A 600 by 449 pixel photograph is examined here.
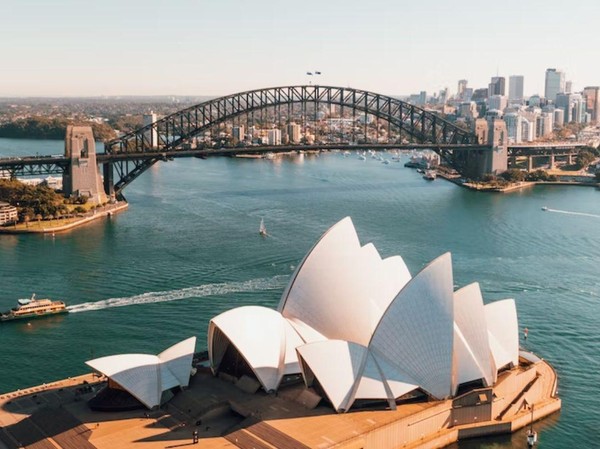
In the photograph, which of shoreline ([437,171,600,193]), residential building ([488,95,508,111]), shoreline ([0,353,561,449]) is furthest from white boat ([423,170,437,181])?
residential building ([488,95,508,111])

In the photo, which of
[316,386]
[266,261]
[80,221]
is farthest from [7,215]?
[316,386]

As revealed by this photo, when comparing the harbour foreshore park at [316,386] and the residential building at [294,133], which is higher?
the residential building at [294,133]

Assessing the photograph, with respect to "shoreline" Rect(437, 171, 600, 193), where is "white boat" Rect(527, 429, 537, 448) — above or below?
below

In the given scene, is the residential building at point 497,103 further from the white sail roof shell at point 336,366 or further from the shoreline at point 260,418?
→ the white sail roof shell at point 336,366

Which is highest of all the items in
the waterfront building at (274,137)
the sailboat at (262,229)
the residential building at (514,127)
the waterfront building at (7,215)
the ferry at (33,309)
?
the residential building at (514,127)

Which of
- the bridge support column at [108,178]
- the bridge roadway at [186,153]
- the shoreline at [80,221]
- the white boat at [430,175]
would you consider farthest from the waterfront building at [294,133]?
the shoreline at [80,221]

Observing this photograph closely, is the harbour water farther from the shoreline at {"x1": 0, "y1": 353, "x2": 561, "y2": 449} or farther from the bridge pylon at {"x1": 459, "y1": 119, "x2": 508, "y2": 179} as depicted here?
the bridge pylon at {"x1": 459, "y1": 119, "x2": 508, "y2": 179}
